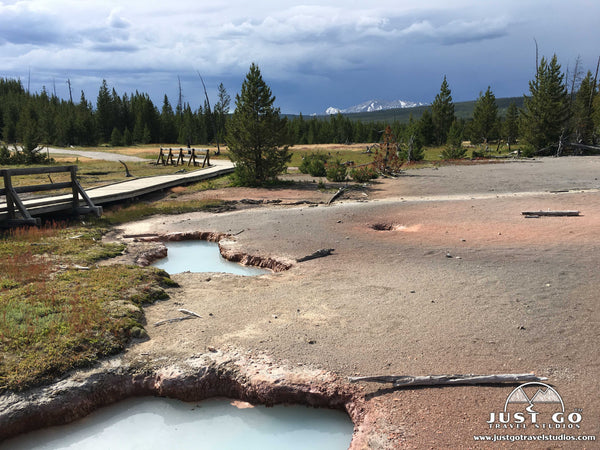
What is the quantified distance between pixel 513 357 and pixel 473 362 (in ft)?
1.62

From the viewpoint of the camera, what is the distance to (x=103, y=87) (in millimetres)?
86250

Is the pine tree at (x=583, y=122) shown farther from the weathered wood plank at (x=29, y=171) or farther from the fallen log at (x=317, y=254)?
the weathered wood plank at (x=29, y=171)

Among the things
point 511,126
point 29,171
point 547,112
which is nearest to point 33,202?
point 29,171

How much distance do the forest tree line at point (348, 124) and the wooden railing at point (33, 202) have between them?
24.1 meters

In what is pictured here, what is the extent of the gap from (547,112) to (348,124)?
41656mm

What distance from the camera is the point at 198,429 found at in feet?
16.5

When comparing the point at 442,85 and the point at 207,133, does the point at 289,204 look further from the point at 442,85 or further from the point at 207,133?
the point at 207,133

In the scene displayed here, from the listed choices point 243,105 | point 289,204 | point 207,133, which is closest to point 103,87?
point 207,133

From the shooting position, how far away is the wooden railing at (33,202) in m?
13.1

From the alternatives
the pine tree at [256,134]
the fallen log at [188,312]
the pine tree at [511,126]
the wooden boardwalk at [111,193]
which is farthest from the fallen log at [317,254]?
the pine tree at [511,126]

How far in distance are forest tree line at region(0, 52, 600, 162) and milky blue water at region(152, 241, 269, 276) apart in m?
27.1

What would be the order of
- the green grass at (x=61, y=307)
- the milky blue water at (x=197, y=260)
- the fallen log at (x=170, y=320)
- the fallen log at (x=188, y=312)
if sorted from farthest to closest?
the milky blue water at (x=197, y=260) → the fallen log at (x=188, y=312) → the fallen log at (x=170, y=320) → the green grass at (x=61, y=307)

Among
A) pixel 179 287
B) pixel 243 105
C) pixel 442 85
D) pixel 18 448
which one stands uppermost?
pixel 442 85

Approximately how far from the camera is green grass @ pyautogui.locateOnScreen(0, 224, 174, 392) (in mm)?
5488
